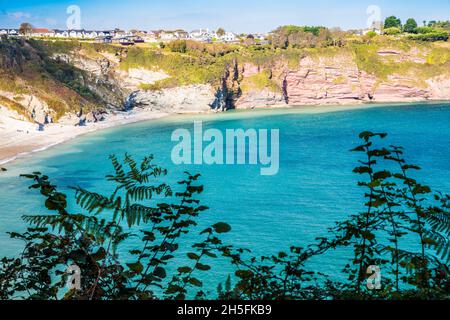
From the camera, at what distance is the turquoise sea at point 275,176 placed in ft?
63.2

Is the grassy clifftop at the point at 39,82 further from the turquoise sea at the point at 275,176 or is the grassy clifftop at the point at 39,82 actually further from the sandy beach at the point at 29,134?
the turquoise sea at the point at 275,176

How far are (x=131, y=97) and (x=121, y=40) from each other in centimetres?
1775

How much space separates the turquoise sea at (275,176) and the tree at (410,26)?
122ft

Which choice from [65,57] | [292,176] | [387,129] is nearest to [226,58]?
[65,57]

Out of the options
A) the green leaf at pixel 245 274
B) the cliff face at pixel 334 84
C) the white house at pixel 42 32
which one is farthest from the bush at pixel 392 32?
the green leaf at pixel 245 274

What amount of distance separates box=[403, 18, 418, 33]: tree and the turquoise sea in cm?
3731

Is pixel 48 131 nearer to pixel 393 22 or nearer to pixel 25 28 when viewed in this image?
pixel 25 28

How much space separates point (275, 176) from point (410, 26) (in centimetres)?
7510

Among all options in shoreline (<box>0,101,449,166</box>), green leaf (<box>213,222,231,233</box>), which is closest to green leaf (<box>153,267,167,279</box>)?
green leaf (<box>213,222,231,233</box>)

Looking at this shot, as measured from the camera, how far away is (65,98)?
5622 cm

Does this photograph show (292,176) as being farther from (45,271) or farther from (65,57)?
(65,57)

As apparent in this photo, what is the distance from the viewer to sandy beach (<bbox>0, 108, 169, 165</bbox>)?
130 feet

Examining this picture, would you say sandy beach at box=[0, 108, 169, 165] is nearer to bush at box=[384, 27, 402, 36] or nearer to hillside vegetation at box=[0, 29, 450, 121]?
hillside vegetation at box=[0, 29, 450, 121]

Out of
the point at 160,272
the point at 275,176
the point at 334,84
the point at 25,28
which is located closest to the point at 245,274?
the point at 160,272
